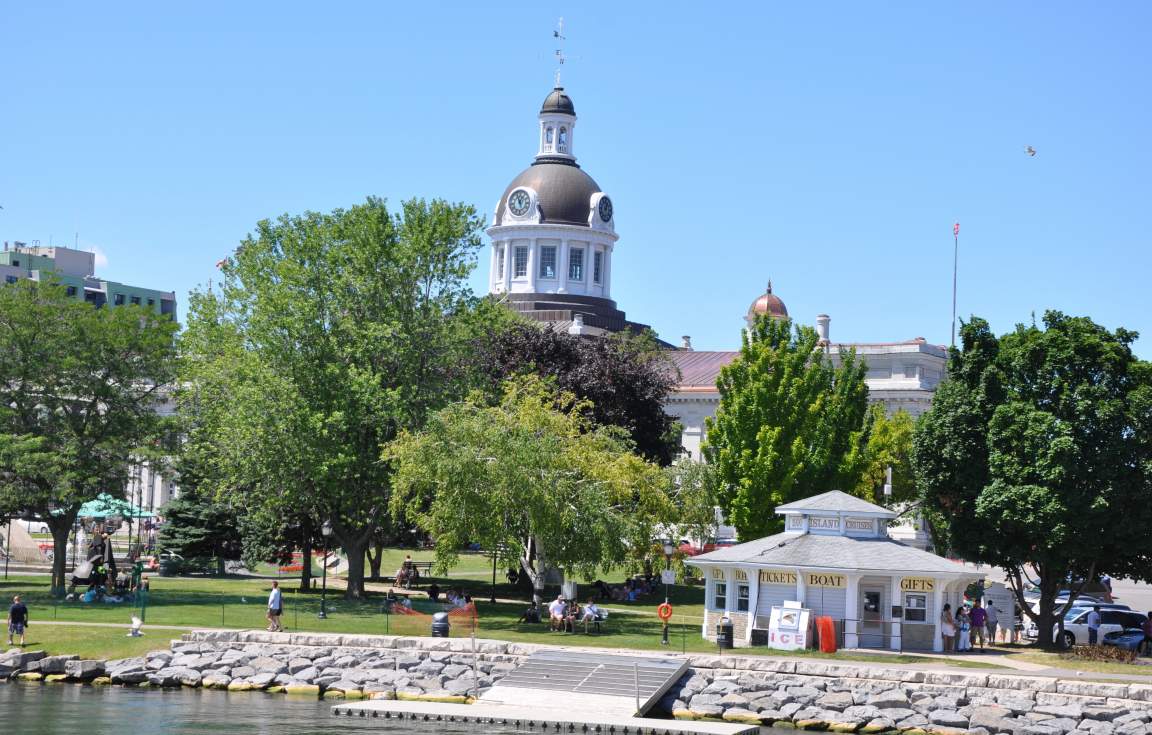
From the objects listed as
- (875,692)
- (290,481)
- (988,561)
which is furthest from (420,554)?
(875,692)

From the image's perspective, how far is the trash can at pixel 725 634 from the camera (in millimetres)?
42219

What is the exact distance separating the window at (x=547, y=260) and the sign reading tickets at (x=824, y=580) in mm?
86357

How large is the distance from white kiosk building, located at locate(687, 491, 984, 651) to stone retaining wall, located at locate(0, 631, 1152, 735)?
12.6 ft

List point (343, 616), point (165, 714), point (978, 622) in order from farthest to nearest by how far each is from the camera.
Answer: point (343, 616), point (978, 622), point (165, 714)

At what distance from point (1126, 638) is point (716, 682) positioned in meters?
15.2

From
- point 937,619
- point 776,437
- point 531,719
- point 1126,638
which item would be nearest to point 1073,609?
point 1126,638

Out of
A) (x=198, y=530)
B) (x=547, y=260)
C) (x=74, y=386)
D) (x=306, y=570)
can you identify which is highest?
(x=547, y=260)

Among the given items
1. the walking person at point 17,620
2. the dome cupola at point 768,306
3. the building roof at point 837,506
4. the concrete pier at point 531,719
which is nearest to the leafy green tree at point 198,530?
the walking person at point 17,620

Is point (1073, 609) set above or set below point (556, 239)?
below

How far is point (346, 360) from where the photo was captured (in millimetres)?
56000

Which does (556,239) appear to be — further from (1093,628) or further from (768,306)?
(1093,628)

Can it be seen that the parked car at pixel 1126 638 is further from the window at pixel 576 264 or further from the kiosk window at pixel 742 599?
the window at pixel 576 264

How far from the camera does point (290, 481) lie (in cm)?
5422

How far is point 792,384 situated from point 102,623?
27261mm
